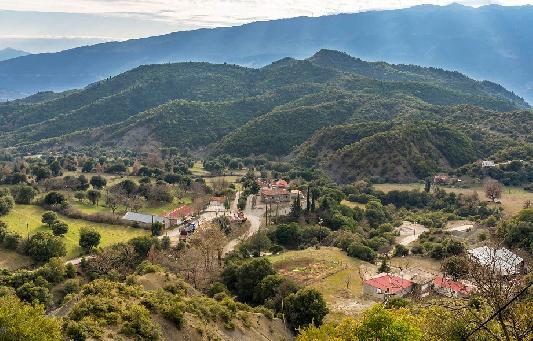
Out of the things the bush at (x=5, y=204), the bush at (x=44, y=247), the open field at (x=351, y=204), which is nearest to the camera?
the bush at (x=44, y=247)

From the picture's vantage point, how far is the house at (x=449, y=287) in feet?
126

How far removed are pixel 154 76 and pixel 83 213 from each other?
142509mm

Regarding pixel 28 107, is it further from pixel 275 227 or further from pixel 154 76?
pixel 275 227

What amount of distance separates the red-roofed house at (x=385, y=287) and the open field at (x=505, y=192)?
3027 centimetres

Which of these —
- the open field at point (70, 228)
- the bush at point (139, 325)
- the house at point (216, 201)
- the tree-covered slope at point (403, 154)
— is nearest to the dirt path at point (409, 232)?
the tree-covered slope at point (403, 154)

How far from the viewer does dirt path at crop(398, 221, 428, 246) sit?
190ft

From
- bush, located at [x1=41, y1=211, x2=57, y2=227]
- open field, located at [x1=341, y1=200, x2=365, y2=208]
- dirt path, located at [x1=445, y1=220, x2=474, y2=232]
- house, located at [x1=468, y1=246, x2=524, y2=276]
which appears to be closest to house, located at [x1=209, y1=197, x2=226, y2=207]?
open field, located at [x1=341, y1=200, x2=365, y2=208]

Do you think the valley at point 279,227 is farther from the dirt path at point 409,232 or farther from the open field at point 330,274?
the dirt path at point 409,232

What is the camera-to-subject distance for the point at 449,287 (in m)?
38.8

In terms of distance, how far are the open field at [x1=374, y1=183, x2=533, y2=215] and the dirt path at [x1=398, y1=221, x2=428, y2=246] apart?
38.1 feet

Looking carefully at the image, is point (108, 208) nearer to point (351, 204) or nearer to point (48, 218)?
point (48, 218)

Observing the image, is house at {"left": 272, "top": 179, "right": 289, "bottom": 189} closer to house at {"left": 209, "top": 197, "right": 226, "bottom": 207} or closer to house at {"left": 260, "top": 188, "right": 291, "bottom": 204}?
house at {"left": 260, "top": 188, "right": 291, "bottom": 204}

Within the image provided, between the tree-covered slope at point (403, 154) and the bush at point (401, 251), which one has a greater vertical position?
the tree-covered slope at point (403, 154)

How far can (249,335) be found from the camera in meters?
29.3
